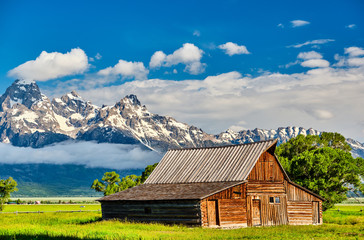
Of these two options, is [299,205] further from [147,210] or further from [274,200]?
[147,210]

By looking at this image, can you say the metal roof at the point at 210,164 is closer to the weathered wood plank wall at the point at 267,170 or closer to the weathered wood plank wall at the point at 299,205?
the weathered wood plank wall at the point at 267,170

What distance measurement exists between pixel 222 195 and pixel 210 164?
6.61 meters

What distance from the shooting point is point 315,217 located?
4878 cm

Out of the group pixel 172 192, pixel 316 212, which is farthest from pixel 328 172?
pixel 172 192

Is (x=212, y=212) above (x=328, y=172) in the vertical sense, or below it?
below

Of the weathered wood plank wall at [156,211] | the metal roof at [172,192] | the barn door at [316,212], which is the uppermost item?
the metal roof at [172,192]

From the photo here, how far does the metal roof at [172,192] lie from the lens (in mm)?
40594

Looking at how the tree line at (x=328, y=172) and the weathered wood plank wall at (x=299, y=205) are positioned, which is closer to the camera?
the weathered wood plank wall at (x=299, y=205)

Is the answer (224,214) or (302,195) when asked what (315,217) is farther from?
(224,214)

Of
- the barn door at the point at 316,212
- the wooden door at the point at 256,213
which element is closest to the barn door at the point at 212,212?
the wooden door at the point at 256,213

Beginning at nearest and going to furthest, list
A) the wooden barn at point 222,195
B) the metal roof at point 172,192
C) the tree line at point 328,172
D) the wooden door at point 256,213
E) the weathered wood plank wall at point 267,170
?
the metal roof at point 172,192
the wooden barn at point 222,195
the wooden door at point 256,213
the weathered wood plank wall at point 267,170
the tree line at point 328,172

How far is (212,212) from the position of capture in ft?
135

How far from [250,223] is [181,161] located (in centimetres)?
1164

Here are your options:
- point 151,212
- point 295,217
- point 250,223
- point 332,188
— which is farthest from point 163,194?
point 332,188
